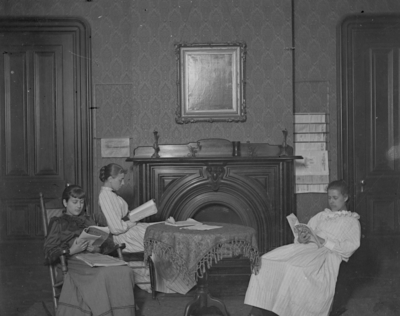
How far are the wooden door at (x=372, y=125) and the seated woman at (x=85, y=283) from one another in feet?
12.5

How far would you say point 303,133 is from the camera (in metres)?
6.78

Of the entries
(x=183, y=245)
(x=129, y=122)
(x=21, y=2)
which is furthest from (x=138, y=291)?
(x=21, y=2)

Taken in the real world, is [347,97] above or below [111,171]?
above

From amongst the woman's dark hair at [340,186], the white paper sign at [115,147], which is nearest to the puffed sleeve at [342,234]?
the woman's dark hair at [340,186]

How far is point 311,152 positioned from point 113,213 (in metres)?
2.84

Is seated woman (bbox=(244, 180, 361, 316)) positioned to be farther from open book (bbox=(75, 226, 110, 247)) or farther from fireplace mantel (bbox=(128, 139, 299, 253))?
fireplace mantel (bbox=(128, 139, 299, 253))

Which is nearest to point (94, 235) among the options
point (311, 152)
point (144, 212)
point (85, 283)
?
point (85, 283)

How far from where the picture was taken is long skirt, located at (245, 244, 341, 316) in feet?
13.3

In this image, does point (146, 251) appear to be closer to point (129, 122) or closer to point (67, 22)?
point (129, 122)

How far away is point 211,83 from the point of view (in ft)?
20.7

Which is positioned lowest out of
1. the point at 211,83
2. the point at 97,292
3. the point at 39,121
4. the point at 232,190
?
the point at 97,292

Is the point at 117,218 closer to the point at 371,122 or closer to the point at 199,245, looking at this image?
the point at 199,245

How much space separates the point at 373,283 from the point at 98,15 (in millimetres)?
4719

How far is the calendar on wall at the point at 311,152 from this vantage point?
6.72 meters
